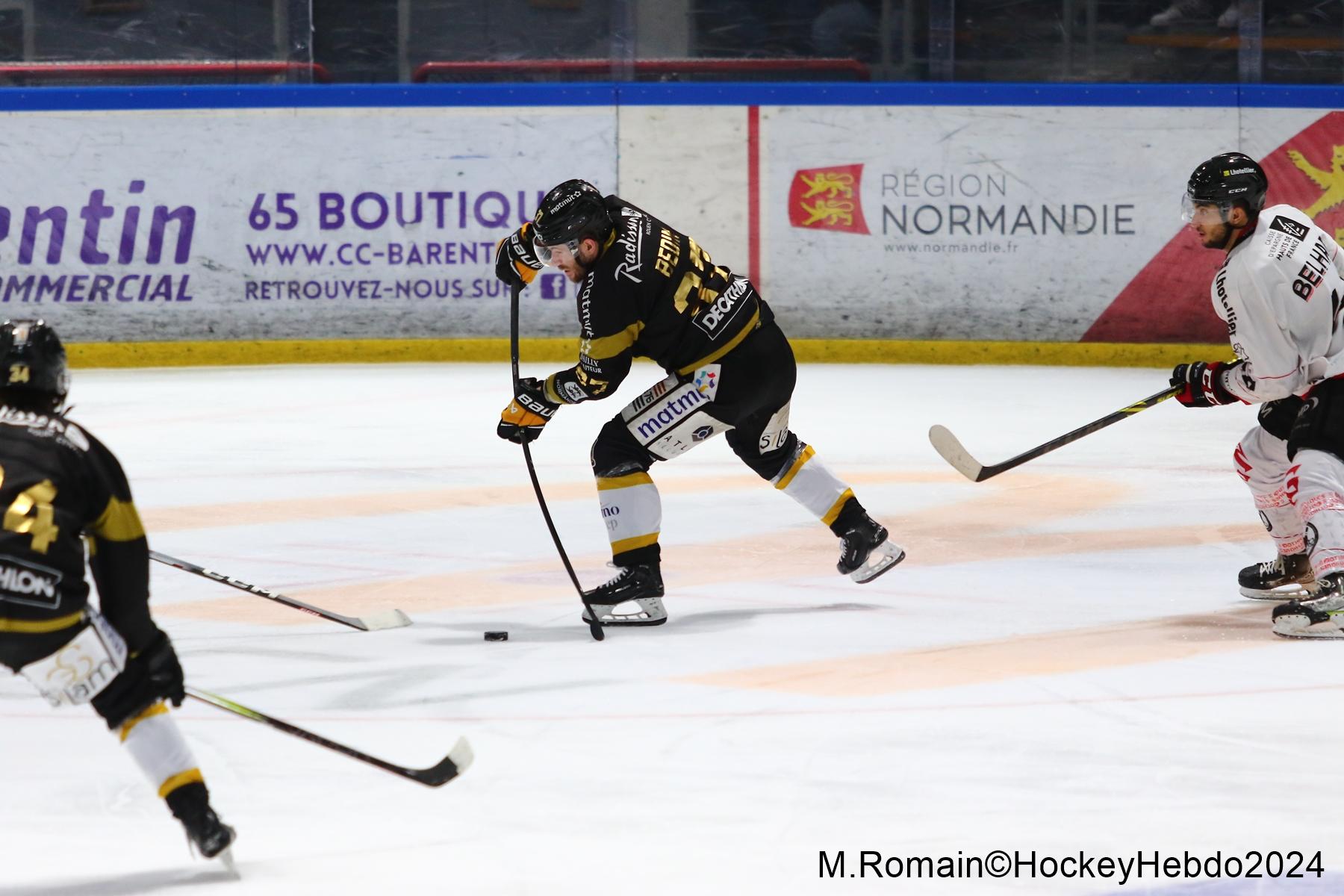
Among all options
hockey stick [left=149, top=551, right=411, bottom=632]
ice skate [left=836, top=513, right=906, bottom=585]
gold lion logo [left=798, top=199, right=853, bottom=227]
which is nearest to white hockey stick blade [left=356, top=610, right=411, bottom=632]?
hockey stick [left=149, top=551, right=411, bottom=632]

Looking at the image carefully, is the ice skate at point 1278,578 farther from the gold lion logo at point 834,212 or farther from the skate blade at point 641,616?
the gold lion logo at point 834,212

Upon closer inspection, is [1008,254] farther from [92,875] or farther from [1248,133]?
[92,875]

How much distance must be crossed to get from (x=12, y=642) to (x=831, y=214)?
8197 millimetres

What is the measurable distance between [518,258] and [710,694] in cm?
132

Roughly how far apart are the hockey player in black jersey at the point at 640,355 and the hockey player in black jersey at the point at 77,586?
1.81 m

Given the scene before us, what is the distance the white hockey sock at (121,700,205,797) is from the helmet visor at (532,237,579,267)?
77.2 inches

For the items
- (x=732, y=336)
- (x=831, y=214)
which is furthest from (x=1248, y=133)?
(x=732, y=336)

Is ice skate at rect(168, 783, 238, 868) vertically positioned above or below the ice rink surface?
above

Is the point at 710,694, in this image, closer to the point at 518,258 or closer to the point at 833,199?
the point at 518,258

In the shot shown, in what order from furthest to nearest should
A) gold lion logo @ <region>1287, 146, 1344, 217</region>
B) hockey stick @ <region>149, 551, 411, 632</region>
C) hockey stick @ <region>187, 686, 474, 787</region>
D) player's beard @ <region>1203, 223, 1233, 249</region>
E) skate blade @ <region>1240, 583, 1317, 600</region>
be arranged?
1. gold lion logo @ <region>1287, 146, 1344, 217</region>
2. skate blade @ <region>1240, 583, 1317, 600</region>
3. player's beard @ <region>1203, 223, 1233, 249</region>
4. hockey stick @ <region>149, 551, 411, 632</region>
5. hockey stick @ <region>187, 686, 474, 787</region>

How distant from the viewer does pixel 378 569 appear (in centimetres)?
489

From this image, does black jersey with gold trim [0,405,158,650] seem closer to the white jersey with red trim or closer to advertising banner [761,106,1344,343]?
the white jersey with red trim

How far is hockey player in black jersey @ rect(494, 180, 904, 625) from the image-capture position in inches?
164

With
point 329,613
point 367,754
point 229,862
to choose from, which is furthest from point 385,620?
point 229,862
